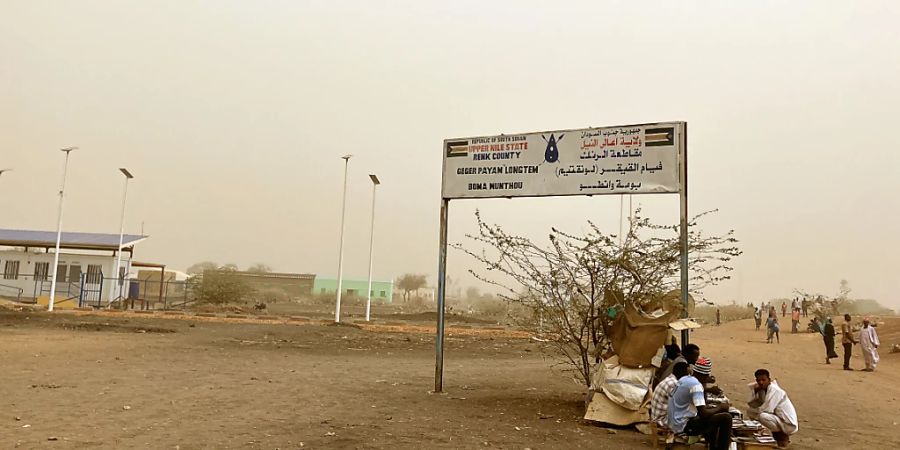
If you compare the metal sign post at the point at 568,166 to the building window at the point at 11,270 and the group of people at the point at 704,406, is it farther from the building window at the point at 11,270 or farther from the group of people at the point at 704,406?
the building window at the point at 11,270

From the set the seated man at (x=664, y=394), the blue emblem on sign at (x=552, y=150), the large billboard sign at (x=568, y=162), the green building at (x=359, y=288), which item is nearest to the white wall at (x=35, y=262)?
the large billboard sign at (x=568, y=162)

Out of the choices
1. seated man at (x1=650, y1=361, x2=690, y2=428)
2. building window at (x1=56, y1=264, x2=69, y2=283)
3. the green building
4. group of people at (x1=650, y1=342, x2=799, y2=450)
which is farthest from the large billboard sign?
the green building

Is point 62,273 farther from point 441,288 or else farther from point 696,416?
point 696,416

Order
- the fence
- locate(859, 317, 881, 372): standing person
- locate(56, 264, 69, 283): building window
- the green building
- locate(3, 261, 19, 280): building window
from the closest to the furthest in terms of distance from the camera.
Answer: locate(859, 317, 881, 372): standing person → the fence → locate(56, 264, 69, 283): building window → locate(3, 261, 19, 280): building window → the green building

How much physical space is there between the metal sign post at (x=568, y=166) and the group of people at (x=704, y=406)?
962 mm

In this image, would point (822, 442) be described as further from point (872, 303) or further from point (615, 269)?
point (872, 303)

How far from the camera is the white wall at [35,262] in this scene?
4259cm

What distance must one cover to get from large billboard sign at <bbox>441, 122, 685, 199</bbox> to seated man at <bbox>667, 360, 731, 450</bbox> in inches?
134

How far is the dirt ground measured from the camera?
23.5 ft

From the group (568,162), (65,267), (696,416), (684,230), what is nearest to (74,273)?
(65,267)

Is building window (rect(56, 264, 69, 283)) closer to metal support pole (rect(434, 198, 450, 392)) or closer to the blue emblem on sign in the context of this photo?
metal support pole (rect(434, 198, 450, 392))

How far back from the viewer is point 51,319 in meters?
26.4

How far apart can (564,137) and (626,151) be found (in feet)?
3.57

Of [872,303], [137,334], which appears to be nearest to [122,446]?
[137,334]
